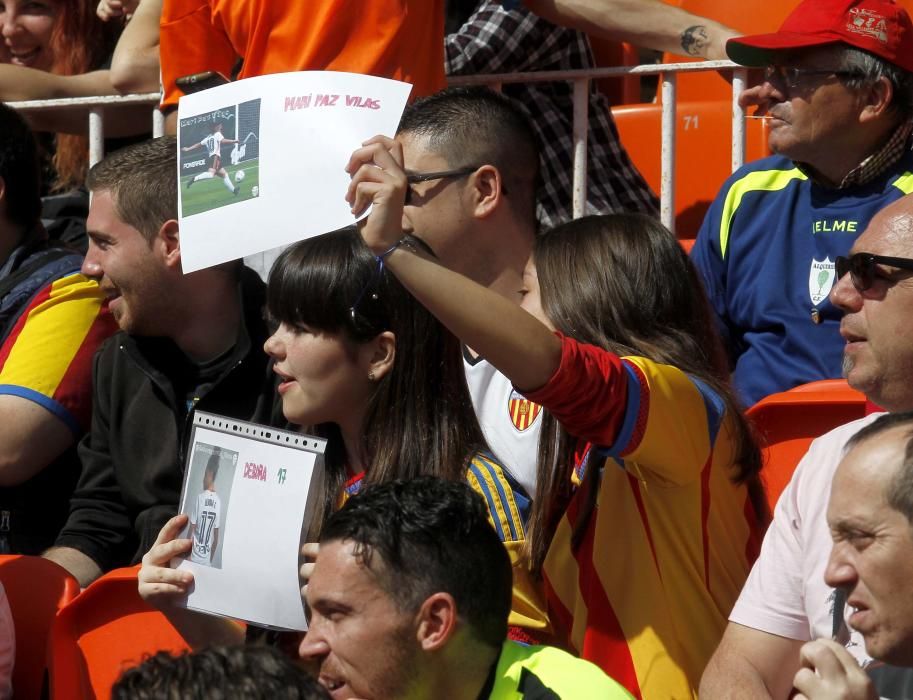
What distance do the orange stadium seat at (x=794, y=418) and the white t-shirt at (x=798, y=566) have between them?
0.63m

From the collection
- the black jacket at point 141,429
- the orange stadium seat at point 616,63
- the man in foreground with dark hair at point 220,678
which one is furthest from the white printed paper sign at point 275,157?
the orange stadium seat at point 616,63

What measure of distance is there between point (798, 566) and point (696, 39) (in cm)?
251

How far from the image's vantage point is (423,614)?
2.74 m

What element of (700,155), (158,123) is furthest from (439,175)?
(700,155)

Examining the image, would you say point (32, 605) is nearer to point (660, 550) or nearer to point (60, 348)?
point (60, 348)

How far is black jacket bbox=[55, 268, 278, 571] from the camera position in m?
4.04

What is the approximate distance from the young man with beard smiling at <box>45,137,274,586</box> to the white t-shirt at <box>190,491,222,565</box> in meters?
0.82

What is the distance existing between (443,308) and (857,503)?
0.83m

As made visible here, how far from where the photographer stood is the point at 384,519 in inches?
111

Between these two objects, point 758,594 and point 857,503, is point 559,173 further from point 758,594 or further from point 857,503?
point 857,503

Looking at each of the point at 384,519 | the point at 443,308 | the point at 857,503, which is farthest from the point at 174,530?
the point at 857,503

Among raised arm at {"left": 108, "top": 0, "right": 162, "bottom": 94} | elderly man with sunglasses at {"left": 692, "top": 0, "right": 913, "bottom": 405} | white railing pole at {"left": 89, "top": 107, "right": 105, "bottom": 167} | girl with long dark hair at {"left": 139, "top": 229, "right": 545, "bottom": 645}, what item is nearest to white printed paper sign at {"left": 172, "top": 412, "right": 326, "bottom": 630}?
girl with long dark hair at {"left": 139, "top": 229, "right": 545, "bottom": 645}

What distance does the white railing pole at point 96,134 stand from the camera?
5.62 metres

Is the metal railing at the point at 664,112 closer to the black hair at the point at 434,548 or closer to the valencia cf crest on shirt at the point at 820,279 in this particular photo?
the valencia cf crest on shirt at the point at 820,279
